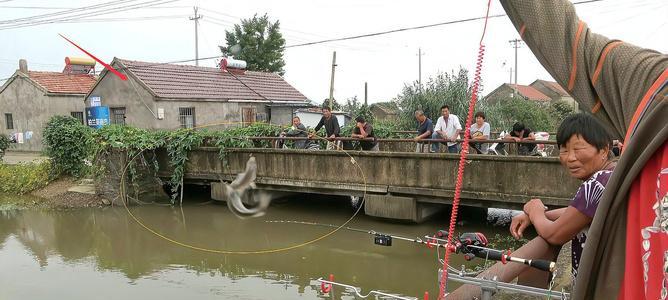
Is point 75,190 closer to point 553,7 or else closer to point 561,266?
point 561,266

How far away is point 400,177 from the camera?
1027cm

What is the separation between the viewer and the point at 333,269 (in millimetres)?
7918

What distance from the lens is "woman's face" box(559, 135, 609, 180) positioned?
5.93 feet

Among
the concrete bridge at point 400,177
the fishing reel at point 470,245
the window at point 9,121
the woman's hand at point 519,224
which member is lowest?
the concrete bridge at point 400,177

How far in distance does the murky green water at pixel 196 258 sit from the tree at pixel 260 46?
88.6 ft

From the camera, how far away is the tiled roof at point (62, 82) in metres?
24.6

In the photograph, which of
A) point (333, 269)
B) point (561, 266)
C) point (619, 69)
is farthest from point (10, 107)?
point (619, 69)

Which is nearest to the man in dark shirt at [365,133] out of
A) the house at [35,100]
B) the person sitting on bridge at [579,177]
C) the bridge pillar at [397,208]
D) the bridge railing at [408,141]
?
the bridge railing at [408,141]

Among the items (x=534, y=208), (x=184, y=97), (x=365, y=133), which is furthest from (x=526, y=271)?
(x=184, y=97)

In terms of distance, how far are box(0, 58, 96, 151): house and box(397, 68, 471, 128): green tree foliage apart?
16632 mm

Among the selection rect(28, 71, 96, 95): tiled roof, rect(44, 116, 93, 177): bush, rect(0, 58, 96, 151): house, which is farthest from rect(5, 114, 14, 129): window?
rect(44, 116, 93, 177): bush

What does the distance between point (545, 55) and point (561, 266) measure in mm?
3953

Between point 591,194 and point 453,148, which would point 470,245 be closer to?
point 591,194

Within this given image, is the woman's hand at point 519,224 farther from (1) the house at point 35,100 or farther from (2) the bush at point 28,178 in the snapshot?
(1) the house at point 35,100
